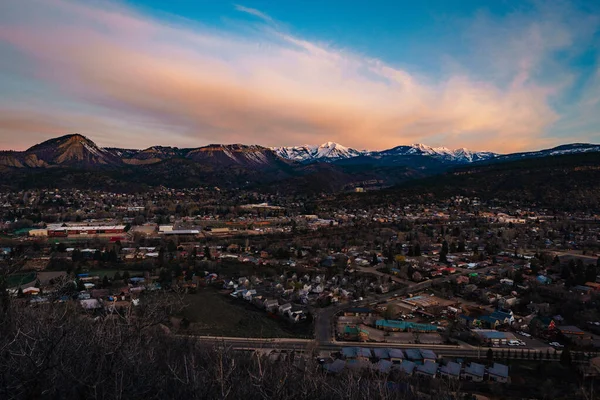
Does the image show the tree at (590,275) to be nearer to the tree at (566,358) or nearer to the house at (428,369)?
the tree at (566,358)

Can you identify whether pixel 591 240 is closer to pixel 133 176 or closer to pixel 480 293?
pixel 480 293

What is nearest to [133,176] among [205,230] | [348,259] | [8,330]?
[205,230]

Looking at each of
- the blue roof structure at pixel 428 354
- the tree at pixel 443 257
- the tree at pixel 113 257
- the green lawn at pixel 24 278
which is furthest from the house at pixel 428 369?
the tree at pixel 113 257

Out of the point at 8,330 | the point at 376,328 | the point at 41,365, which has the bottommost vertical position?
the point at 376,328

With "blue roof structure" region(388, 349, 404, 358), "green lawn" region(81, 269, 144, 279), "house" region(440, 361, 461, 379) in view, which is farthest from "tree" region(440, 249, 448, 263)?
"green lawn" region(81, 269, 144, 279)

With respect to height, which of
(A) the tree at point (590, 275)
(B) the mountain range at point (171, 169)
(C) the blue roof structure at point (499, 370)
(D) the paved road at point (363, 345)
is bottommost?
(D) the paved road at point (363, 345)

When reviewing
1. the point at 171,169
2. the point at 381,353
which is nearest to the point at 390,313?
the point at 381,353
